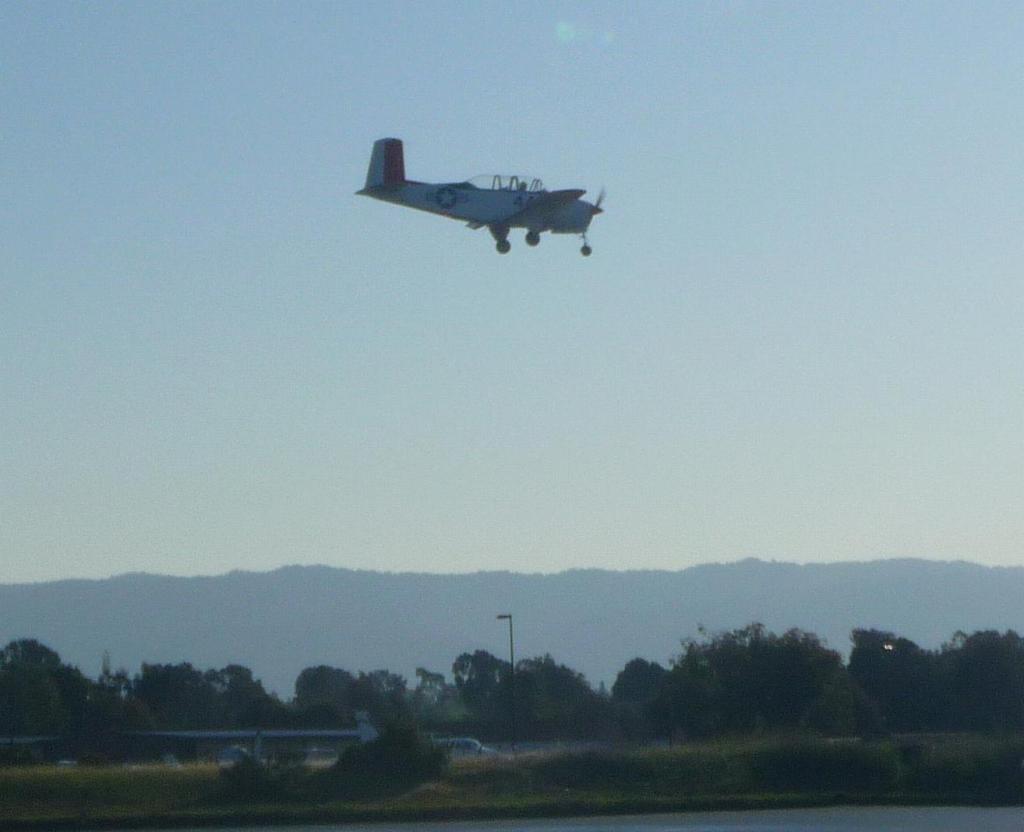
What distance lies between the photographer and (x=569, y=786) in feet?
163

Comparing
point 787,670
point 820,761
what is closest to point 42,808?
point 820,761

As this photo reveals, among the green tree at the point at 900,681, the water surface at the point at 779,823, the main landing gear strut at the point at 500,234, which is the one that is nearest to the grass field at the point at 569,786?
the water surface at the point at 779,823

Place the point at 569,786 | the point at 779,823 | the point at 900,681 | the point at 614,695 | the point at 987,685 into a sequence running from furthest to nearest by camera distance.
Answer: the point at 614,695, the point at 900,681, the point at 987,685, the point at 569,786, the point at 779,823

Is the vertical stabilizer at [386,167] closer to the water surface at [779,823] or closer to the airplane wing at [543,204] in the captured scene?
the airplane wing at [543,204]

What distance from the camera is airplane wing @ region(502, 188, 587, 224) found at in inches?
1479

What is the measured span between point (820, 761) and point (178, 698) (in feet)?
257

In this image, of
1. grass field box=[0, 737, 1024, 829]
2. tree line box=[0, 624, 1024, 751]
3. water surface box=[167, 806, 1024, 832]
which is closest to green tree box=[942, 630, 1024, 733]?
tree line box=[0, 624, 1024, 751]

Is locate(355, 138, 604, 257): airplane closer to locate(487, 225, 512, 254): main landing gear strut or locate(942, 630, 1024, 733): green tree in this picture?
locate(487, 225, 512, 254): main landing gear strut

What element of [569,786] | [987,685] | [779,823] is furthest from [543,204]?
[987,685]

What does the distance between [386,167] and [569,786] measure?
69.6 ft

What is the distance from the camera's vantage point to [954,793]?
48.2 meters

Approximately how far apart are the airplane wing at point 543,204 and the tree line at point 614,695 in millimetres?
20976

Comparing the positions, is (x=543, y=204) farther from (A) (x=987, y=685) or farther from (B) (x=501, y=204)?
(A) (x=987, y=685)

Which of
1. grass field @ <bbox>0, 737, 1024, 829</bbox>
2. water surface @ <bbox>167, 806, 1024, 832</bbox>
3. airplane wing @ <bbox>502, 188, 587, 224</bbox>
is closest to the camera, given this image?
water surface @ <bbox>167, 806, 1024, 832</bbox>
